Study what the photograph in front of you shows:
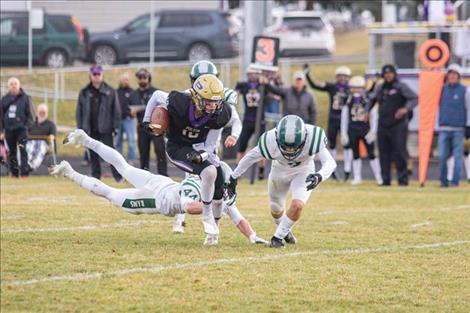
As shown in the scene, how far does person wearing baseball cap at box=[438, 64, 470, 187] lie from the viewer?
1767cm

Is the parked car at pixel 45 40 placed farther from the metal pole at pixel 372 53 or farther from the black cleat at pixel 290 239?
the black cleat at pixel 290 239

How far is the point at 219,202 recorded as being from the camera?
1014 cm

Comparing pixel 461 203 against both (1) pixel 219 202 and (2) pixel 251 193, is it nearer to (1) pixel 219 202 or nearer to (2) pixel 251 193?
(2) pixel 251 193

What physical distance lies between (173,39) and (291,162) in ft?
60.6

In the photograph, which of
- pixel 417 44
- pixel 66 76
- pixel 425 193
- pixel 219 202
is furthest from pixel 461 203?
pixel 66 76

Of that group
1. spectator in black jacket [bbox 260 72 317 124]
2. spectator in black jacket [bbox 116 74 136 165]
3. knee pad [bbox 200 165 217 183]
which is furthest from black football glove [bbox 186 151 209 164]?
spectator in black jacket [bbox 260 72 317 124]

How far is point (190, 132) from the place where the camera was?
10023 millimetres

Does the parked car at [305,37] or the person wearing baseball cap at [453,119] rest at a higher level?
the parked car at [305,37]

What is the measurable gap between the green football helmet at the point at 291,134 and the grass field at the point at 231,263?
88 centimetres

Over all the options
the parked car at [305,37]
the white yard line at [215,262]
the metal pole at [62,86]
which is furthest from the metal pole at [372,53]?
the white yard line at [215,262]

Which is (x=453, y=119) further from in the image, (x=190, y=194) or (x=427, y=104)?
(x=190, y=194)

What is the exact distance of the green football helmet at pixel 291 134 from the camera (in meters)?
9.54

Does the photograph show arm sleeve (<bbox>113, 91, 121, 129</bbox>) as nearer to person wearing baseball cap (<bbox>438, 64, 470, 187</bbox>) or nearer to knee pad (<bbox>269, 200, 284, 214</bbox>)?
person wearing baseball cap (<bbox>438, 64, 470, 187</bbox>)

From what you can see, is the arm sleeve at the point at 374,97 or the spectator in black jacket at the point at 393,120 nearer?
the spectator in black jacket at the point at 393,120
